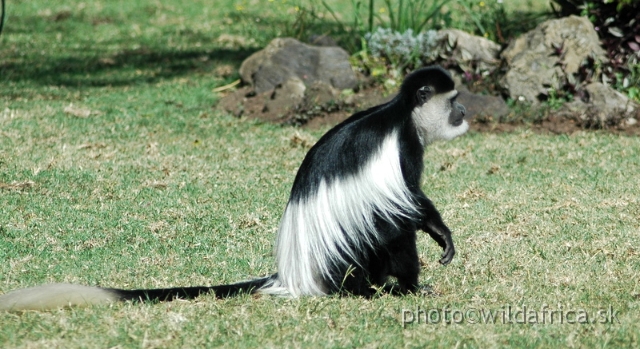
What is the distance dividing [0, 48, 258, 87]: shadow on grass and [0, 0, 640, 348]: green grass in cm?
7

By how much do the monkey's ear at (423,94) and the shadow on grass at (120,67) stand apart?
6709 mm

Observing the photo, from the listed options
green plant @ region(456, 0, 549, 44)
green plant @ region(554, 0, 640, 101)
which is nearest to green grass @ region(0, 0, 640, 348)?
green plant @ region(554, 0, 640, 101)

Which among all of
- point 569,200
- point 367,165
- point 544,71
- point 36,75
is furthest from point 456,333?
point 36,75

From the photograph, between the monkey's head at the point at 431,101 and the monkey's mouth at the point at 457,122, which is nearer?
the monkey's head at the point at 431,101

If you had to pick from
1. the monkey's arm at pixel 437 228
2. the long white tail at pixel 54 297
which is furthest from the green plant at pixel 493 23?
the long white tail at pixel 54 297

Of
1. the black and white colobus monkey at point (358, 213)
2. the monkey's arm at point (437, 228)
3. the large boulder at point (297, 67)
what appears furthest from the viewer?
the large boulder at point (297, 67)

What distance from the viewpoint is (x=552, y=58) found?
8844 mm

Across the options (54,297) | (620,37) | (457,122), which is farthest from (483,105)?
(54,297)

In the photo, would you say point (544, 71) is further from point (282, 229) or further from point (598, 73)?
point (282, 229)

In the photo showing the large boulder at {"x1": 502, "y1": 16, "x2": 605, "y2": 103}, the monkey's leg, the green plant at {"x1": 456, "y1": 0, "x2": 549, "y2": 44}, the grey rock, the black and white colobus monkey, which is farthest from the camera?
the green plant at {"x1": 456, "y1": 0, "x2": 549, "y2": 44}

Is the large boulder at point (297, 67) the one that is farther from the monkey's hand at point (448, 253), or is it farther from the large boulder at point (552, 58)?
the monkey's hand at point (448, 253)

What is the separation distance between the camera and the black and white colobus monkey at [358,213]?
13.1 feet

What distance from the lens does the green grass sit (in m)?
3.65

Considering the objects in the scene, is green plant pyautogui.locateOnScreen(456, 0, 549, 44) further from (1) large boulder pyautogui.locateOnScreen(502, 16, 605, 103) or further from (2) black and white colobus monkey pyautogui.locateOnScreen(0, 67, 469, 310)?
(2) black and white colobus monkey pyautogui.locateOnScreen(0, 67, 469, 310)
